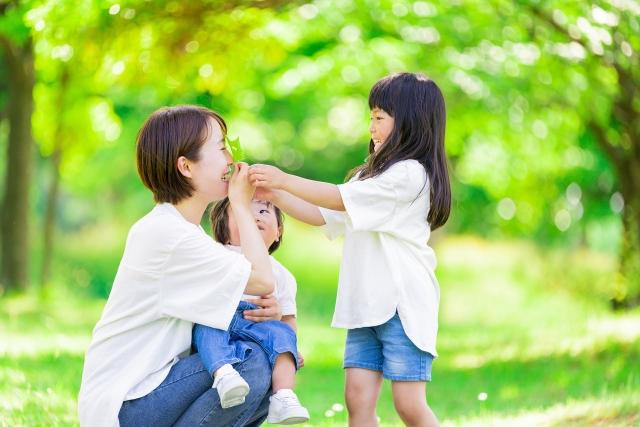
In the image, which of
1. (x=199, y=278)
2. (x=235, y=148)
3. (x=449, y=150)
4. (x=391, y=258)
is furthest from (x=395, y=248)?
(x=449, y=150)

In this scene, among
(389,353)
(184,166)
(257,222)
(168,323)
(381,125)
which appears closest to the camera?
(168,323)

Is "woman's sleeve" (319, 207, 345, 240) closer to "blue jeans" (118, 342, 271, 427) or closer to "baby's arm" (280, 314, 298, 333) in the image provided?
"baby's arm" (280, 314, 298, 333)

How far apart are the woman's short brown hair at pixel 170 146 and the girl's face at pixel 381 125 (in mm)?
726

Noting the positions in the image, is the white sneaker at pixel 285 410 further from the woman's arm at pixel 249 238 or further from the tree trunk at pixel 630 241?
the tree trunk at pixel 630 241

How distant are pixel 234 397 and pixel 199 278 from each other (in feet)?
1.40

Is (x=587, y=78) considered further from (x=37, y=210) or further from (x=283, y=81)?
(x=37, y=210)

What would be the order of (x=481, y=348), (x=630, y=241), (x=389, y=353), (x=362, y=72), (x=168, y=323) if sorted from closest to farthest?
(x=168, y=323) → (x=389, y=353) → (x=481, y=348) → (x=630, y=241) → (x=362, y=72)

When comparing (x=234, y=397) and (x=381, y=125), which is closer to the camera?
(x=234, y=397)

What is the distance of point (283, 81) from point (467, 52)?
2860mm

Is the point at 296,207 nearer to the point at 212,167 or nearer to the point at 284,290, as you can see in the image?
the point at 284,290

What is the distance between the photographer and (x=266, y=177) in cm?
375

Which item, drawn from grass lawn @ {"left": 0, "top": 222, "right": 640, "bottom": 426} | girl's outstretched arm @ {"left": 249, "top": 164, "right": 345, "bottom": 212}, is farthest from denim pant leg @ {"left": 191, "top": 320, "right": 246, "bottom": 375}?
grass lawn @ {"left": 0, "top": 222, "right": 640, "bottom": 426}

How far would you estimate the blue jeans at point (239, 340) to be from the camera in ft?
11.5

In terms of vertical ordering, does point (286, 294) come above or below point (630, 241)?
above
